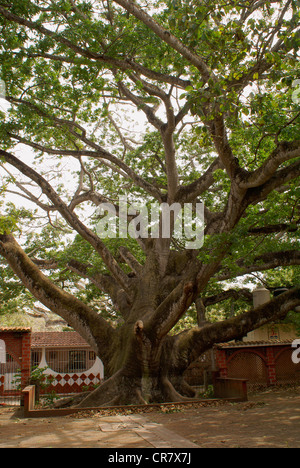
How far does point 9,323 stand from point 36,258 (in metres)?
26.0

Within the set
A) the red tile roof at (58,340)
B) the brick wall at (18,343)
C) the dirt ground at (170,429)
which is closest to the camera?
the dirt ground at (170,429)

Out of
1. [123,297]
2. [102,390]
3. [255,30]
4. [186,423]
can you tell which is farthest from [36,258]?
[255,30]

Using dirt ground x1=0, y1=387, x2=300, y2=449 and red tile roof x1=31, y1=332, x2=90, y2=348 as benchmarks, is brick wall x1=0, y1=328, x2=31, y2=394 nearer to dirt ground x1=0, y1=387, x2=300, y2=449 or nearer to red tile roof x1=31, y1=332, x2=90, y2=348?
dirt ground x1=0, y1=387, x2=300, y2=449

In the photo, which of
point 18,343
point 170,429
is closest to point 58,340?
point 18,343

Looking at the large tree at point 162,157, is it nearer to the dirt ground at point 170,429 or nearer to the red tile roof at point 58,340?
the dirt ground at point 170,429

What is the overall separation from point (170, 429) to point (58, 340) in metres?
18.1

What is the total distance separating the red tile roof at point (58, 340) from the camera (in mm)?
22547

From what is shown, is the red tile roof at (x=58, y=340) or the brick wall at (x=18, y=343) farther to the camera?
the red tile roof at (x=58, y=340)

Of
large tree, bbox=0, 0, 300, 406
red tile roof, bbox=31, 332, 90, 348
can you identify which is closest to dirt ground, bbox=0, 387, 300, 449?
large tree, bbox=0, 0, 300, 406

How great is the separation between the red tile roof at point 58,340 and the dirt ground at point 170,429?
12.7 m

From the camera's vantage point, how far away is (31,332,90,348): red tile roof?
2255 centimetres

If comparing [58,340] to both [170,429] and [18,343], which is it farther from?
[170,429]

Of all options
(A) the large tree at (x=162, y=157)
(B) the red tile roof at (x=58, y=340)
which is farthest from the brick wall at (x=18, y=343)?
(B) the red tile roof at (x=58, y=340)

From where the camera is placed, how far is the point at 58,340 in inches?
937
